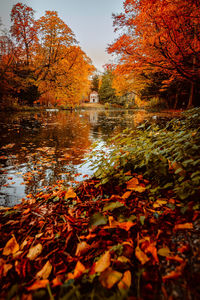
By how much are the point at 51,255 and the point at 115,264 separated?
0.61m

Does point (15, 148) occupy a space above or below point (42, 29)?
below

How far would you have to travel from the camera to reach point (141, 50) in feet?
20.9

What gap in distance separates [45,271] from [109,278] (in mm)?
523

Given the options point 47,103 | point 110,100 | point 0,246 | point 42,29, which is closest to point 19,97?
point 42,29

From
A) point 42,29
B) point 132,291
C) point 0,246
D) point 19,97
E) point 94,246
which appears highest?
point 42,29

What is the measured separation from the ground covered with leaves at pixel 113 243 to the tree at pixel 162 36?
4662mm

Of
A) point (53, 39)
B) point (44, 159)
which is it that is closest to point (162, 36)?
point (44, 159)

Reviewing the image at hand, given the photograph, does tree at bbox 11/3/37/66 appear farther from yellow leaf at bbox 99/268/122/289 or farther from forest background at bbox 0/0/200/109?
yellow leaf at bbox 99/268/122/289

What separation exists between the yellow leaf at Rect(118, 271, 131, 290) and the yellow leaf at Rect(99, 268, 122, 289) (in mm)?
30

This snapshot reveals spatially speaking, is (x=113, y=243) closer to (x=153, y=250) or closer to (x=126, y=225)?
(x=126, y=225)

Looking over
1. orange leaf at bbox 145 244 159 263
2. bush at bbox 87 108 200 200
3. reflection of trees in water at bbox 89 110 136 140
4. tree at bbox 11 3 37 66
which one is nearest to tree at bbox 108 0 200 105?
reflection of trees in water at bbox 89 110 136 140

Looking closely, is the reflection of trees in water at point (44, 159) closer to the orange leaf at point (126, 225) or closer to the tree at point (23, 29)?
the orange leaf at point (126, 225)

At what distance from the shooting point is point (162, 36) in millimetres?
5324

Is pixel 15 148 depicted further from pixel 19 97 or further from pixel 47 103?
pixel 47 103
